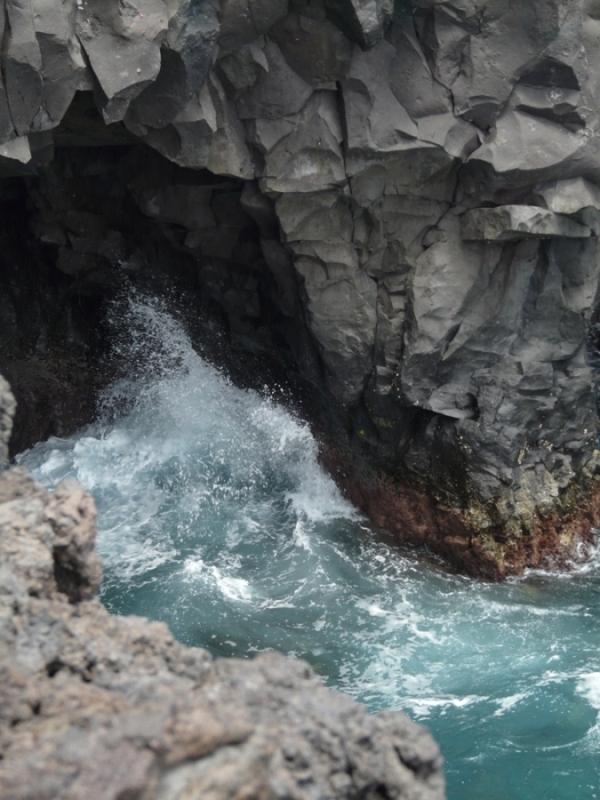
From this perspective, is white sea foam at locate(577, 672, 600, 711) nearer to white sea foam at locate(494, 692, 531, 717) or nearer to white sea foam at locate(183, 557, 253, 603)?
white sea foam at locate(494, 692, 531, 717)

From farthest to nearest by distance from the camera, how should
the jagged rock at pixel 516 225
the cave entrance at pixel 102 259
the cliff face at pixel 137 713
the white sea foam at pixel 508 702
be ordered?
the cave entrance at pixel 102 259, the jagged rock at pixel 516 225, the white sea foam at pixel 508 702, the cliff face at pixel 137 713

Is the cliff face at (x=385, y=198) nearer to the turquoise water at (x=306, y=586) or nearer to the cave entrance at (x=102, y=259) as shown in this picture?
the cave entrance at (x=102, y=259)

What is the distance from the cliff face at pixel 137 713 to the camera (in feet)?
12.5

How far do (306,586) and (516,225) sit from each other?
561 centimetres

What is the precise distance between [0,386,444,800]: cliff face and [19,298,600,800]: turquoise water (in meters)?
4.70

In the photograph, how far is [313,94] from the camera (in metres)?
11.5

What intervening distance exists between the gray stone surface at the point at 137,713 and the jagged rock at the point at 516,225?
24.6 ft

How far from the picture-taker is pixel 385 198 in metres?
12.2

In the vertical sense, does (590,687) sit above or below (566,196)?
below

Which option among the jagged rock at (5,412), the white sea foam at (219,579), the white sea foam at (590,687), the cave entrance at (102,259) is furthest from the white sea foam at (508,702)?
the cave entrance at (102,259)

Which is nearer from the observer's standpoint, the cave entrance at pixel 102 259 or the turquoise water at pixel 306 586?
the turquoise water at pixel 306 586

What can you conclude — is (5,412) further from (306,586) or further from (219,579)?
(306,586)

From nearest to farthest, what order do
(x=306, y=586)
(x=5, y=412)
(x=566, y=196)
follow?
1. (x=5, y=412)
2. (x=566, y=196)
3. (x=306, y=586)

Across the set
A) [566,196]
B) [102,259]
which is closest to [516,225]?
[566,196]
